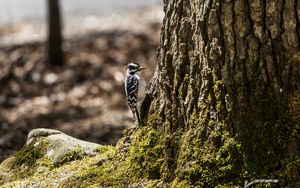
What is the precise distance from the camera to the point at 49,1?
46.9ft

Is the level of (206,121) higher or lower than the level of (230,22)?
lower

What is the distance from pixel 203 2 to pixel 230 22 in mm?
260

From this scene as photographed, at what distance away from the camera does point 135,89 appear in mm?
5996

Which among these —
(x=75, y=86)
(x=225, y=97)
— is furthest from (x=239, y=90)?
(x=75, y=86)

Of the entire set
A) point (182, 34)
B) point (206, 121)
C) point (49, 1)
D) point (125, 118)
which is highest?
point (49, 1)

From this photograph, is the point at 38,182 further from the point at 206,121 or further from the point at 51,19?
the point at 51,19

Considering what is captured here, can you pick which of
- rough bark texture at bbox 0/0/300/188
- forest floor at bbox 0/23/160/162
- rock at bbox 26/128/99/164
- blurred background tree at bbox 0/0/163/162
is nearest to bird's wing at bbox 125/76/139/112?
rock at bbox 26/128/99/164

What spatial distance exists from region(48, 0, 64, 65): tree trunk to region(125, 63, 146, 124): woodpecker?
7.80m

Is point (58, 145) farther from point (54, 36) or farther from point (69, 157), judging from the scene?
point (54, 36)

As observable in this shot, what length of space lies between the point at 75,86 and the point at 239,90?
890 centimetres

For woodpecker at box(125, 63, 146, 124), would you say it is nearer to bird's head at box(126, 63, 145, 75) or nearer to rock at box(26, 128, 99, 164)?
bird's head at box(126, 63, 145, 75)

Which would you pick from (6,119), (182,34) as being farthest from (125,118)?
(182,34)

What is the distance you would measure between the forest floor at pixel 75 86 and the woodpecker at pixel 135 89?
2760 millimetres

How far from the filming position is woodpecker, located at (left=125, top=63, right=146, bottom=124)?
527 cm
